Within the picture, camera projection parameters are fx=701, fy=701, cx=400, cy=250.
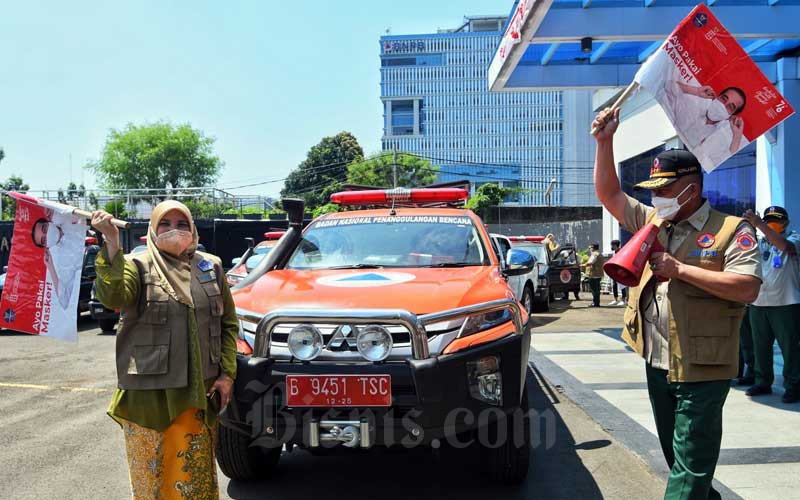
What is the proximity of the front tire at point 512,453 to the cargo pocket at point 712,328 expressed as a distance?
121cm

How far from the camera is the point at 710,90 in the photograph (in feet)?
11.8

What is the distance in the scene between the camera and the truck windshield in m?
5.11

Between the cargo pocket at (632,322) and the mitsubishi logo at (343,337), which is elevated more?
the cargo pocket at (632,322)

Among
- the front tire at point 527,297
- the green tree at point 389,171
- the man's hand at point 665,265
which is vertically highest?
the green tree at point 389,171

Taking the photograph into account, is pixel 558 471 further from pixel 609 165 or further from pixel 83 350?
pixel 83 350

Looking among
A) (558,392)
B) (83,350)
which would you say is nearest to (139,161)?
(83,350)

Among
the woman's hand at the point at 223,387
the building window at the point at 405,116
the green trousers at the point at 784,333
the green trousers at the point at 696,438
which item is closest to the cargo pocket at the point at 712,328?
the green trousers at the point at 696,438

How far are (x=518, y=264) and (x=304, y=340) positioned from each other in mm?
1956

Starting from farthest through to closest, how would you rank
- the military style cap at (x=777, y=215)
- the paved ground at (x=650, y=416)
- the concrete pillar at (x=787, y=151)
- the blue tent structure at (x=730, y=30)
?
the concrete pillar at (x=787, y=151) → the blue tent structure at (x=730, y=30) → the military style cap at (x=777, y=215) → the paved ground at (x=650, y=416)

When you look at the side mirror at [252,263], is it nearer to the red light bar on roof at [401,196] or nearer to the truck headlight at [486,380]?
the red light bar on roof at [401,196]

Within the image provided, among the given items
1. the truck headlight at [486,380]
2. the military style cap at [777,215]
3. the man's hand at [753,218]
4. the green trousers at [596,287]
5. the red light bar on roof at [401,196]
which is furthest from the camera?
the green trousers at [596,287]

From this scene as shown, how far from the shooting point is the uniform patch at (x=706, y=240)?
11.0 feet

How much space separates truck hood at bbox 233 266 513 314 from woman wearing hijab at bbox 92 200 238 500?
84 cm

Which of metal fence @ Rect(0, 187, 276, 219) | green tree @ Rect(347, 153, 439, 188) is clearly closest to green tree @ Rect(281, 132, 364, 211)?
green tree @ Rect(347, 153, 439, 188)
